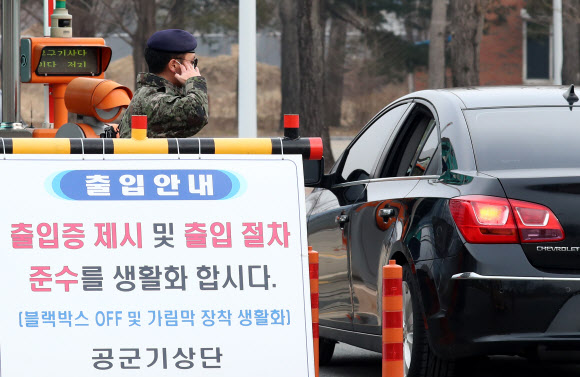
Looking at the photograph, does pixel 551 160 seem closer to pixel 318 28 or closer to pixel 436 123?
pixel 436 123

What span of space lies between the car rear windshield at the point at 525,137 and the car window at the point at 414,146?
0.32 m

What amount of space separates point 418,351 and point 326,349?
79.9 inches

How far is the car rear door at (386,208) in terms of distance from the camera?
6637 mm

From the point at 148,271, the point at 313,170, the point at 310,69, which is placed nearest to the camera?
the point at 148,271

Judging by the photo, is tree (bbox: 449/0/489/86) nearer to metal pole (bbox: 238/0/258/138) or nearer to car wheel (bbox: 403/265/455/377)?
metal pole (bbox: 238/0/258/138)

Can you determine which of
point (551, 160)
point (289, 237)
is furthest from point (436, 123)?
point (289, 237)

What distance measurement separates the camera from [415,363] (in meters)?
6.28

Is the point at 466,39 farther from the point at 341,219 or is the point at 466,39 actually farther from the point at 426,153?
the point at 426,153

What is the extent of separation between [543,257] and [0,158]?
2.43 meters

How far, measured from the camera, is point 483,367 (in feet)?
25.3

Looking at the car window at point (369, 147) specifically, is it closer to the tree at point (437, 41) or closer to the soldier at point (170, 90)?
the soldier at point (170, 90)

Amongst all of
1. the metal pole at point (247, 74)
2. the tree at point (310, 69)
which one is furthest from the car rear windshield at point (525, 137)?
the tree at point (310, 69)

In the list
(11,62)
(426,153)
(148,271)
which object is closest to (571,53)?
(11,62)

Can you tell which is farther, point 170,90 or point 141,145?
point 170,90
